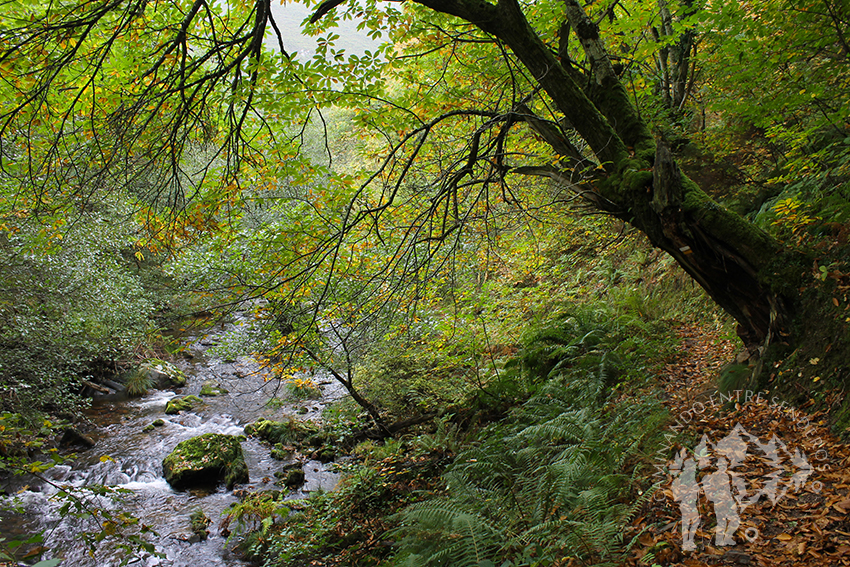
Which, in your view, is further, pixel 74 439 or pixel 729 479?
pixel 74 439

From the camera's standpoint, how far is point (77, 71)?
431 centimetres

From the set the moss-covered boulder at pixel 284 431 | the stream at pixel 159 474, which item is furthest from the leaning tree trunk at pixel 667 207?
the moss-covered boulder at pixel 284 431

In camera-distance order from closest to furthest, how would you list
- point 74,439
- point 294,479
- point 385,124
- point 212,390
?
point 385,124 < point 294,479 < point 74,439 < point 212,390

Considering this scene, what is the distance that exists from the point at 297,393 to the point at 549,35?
26.5 ft

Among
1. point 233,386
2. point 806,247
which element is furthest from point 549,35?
point 233,386

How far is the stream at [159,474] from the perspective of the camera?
6223mm

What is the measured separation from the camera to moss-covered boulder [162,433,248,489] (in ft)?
27.1

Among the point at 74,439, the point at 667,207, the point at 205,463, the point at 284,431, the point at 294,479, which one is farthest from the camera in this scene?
the point at 284,431

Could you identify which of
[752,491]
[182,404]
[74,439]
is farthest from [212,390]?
[752,491]

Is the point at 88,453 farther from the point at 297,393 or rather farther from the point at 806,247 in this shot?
the point at 806,247

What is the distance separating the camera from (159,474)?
8688 mm

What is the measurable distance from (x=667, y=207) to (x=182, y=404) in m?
12.3

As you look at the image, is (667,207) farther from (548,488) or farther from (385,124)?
(385,124)

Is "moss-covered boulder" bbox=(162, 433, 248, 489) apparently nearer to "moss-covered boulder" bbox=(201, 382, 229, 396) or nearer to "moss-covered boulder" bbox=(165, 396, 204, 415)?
"moss-covered boulder" bbox=(165, 396, 204, 415)
